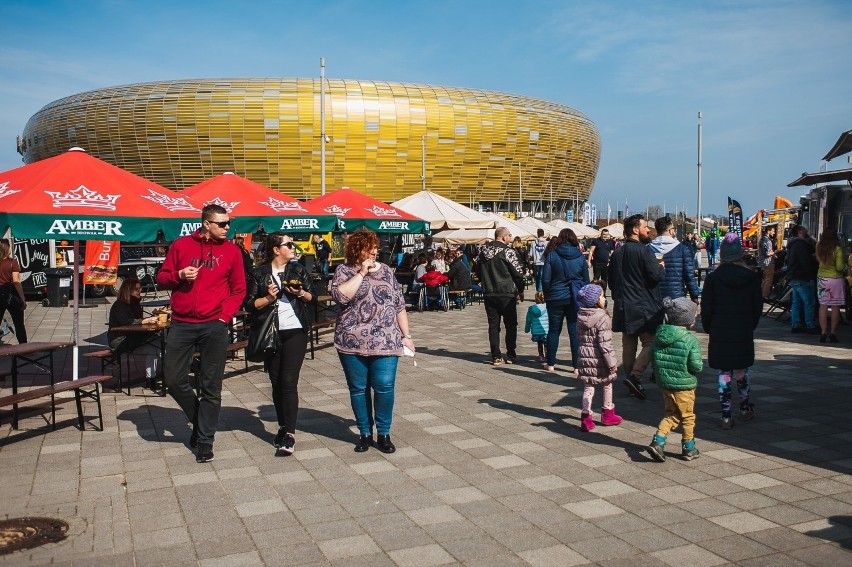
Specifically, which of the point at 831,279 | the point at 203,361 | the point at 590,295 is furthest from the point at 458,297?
the point at 203,361

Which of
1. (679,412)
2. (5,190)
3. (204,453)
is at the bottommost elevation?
(204,453)

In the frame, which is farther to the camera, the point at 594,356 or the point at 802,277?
the point at 802,277

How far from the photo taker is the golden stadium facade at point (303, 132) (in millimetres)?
68062

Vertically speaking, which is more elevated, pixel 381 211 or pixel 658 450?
pixel 381 211

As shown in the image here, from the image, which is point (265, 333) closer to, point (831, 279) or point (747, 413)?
point (747, 413)

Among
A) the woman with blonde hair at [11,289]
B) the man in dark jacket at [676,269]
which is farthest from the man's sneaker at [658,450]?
the woman with blonde hair at [11,289]

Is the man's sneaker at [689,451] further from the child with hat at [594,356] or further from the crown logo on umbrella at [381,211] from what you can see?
the crown logo on umbrella at [381,211]

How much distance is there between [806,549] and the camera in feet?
13.9

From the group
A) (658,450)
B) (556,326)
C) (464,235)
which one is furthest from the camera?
(464,235)

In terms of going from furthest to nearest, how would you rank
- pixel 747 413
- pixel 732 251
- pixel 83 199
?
pixel 83 199 < pixel 747 413 < pixel 732 251

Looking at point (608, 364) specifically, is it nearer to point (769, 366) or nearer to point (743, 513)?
point (743, 513)

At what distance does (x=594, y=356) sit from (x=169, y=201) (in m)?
5.16

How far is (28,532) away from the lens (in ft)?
15.2

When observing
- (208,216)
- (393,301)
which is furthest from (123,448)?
(393,301)
